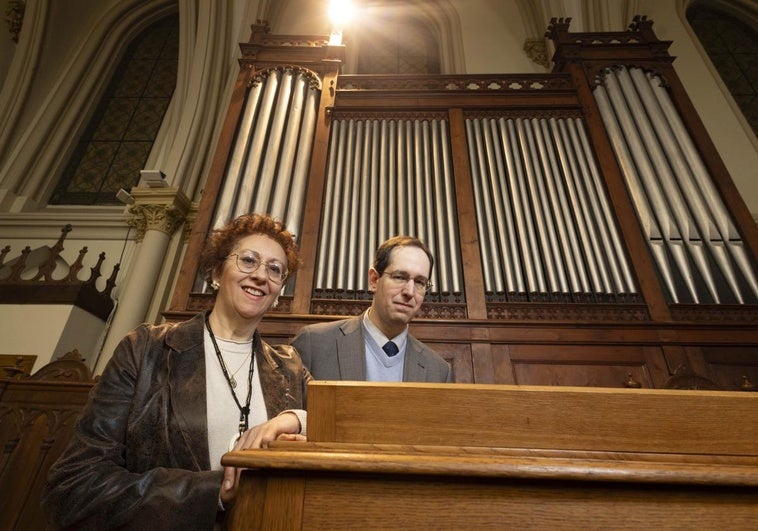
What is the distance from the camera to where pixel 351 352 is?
4.82 feet

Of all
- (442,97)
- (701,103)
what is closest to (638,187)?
(442,97)

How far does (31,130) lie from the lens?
4473mm

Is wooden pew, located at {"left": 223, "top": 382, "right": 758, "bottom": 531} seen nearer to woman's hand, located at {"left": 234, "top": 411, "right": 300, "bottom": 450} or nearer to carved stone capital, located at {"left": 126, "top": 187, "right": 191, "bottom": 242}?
woman's hand, located at {"left": 234, "top": 411, "right": 300, "bottom": 450}

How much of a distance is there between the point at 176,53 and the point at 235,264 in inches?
230

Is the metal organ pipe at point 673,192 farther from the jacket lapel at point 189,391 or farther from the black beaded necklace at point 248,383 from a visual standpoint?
the jacket lapel at point 189,391

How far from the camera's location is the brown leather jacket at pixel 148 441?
709 mm

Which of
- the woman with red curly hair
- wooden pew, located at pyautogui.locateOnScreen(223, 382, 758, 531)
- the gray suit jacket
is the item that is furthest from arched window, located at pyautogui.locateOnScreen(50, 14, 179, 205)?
wooden pew, located at pyautogui.locateOnScreen(223, 382, 758, 531)

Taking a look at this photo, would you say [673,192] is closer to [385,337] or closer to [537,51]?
[385,337]

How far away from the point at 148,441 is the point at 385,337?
2.90ft

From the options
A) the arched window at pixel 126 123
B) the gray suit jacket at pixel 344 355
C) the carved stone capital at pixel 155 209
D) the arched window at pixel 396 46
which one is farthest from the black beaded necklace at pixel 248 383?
the arched window at pixel 396 46

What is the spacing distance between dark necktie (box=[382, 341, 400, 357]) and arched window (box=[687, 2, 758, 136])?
17.7 ft

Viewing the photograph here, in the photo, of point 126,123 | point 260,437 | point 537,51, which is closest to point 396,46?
point 537,51

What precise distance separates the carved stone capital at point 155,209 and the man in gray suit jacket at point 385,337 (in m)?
2.74

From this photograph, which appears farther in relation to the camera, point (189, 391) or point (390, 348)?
point (390, 348)
